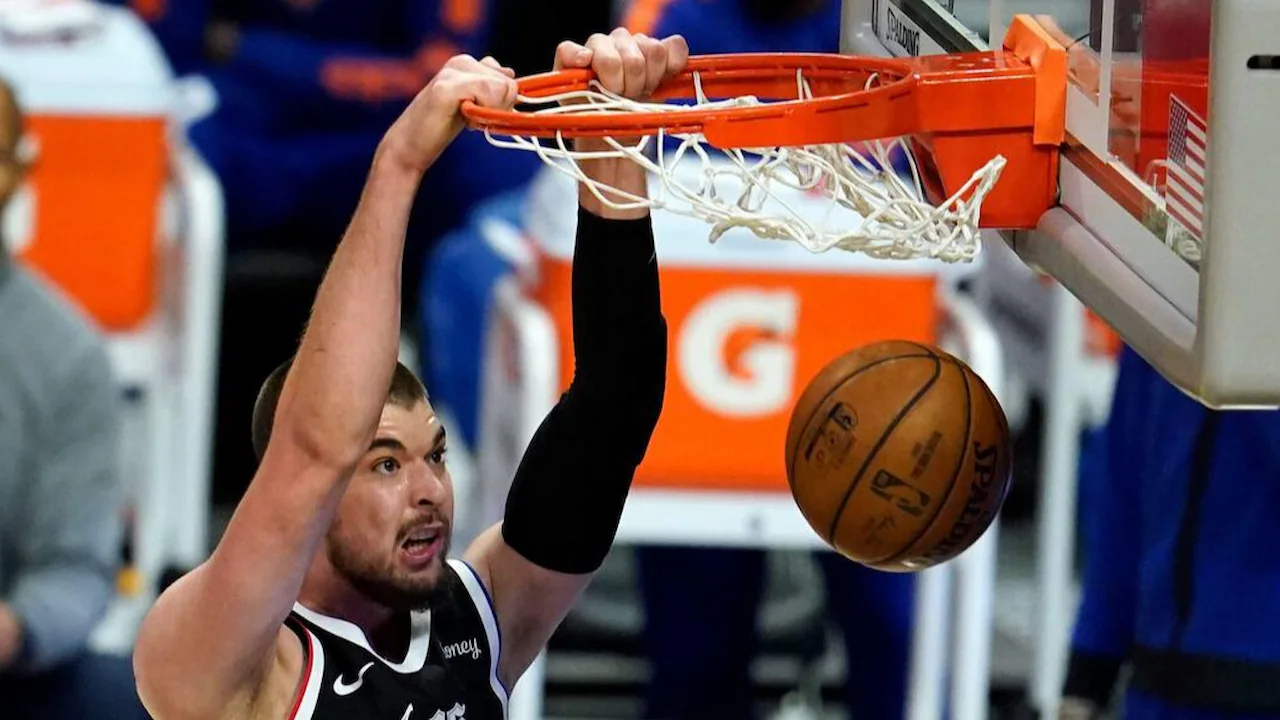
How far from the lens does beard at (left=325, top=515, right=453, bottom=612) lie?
2805 millimetres

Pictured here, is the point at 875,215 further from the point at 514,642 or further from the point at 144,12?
the point at 144,12

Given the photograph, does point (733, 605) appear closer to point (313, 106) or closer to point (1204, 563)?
point (1204, 563)

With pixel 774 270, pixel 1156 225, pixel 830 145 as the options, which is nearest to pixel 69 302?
pixel 774 270

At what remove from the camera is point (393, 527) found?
9.23 feet

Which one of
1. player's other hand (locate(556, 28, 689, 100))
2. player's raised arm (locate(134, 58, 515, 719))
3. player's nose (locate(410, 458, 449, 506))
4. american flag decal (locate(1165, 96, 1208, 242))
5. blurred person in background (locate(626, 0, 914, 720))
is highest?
player's other hand (locate(556, 28, 689, 100))

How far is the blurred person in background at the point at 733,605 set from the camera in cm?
505

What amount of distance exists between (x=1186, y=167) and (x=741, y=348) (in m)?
2.27

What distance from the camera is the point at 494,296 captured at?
16.9 feet

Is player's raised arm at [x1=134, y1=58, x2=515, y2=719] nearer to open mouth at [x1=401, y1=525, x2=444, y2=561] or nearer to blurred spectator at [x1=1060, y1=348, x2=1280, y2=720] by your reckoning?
open mouth at [x1=401, y1=525, x2=444, y2=561]

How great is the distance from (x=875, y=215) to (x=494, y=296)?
2579 mm

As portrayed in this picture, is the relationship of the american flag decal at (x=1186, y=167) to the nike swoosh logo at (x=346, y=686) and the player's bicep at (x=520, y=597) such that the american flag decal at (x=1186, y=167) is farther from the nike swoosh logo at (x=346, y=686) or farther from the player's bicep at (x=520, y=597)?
the nike swoosh logo at (x=346, y=686)

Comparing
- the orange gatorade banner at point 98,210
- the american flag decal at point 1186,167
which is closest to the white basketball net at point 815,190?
the american flag decal at point 1186,167

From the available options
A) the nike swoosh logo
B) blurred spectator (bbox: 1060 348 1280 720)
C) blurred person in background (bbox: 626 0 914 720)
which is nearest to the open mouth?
the nike swoosh logo

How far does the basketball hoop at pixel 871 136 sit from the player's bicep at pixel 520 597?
51 centimetres
